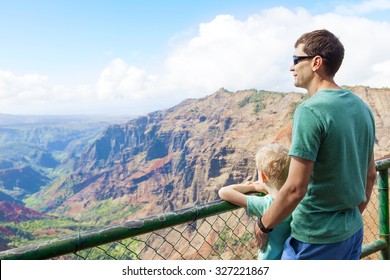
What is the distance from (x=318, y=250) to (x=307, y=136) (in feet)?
2.58

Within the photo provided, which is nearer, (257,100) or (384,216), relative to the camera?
(384,216)

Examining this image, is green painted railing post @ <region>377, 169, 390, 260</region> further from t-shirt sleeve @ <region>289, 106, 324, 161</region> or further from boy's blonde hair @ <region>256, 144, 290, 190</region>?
t-shirt sleeve @ <region>289, 106, 324, 161</region>

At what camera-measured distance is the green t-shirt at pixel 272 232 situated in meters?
2.70

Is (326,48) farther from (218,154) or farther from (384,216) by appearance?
(218,154)

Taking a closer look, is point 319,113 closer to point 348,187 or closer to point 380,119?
point 348,187

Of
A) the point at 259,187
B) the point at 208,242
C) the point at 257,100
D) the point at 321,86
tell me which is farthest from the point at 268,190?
the point at 257,100

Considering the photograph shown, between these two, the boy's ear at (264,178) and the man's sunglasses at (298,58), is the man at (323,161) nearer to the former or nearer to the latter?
the man's sunglasses at (298,58)

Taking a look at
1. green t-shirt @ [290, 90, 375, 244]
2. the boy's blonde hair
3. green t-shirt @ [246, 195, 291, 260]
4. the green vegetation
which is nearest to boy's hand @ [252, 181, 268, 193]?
green t-shirt @ [246, 195, 291, 260]

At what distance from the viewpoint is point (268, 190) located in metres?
2.67

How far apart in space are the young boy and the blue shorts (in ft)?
0.32

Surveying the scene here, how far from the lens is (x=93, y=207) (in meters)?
186

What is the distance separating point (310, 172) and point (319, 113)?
332mm

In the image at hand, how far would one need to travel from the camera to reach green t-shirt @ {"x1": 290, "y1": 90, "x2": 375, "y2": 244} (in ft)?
7.30

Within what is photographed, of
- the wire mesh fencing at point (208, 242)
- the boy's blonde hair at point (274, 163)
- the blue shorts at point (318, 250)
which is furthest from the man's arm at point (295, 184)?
the wire mesh fencing at point (208, 242)
